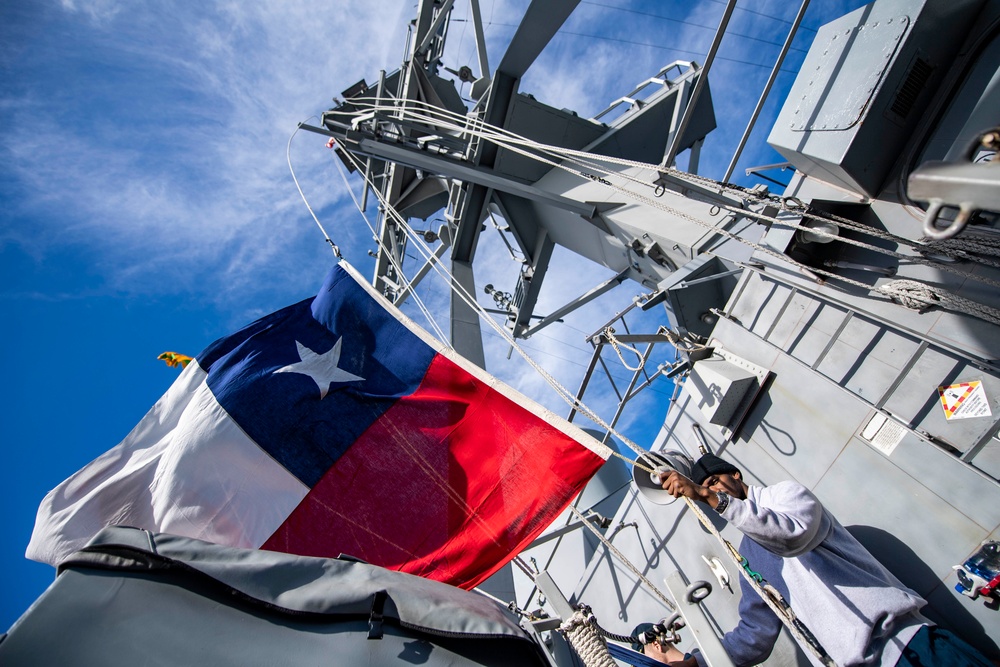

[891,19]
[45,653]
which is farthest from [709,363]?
[45,653]

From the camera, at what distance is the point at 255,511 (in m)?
4.11

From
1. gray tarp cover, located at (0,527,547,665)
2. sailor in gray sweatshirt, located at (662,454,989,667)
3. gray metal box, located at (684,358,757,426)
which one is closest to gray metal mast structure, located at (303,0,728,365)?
gray metal box, located at (684,358,757,426)

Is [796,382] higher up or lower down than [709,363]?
higher up

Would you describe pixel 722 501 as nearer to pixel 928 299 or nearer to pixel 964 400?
pixel 964 400

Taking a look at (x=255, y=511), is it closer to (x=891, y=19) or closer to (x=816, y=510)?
(x=816, y=510)

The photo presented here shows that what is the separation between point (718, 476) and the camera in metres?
2.59

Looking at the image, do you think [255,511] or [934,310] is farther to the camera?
[255,511]

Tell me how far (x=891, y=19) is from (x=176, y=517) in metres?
6.15

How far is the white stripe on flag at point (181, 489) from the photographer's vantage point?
361 centimetres

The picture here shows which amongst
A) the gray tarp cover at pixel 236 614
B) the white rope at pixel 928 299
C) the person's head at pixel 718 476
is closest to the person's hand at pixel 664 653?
the person's head at pixel 718 476

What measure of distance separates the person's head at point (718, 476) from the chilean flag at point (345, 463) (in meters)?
0.69

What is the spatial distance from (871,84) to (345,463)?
4.88 meters

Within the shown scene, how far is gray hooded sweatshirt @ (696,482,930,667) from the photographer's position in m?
2.22

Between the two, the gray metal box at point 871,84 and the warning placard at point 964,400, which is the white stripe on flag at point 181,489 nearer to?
the warning placard at point 964,400
